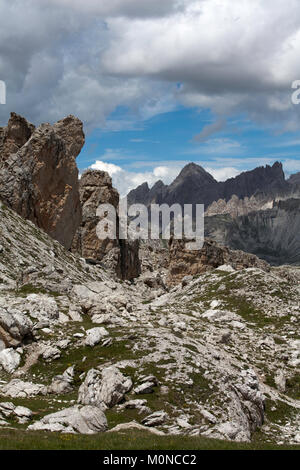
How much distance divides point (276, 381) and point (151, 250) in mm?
153178

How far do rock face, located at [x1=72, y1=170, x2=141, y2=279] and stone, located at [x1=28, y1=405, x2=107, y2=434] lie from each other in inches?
3081

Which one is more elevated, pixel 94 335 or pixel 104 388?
pixel 94 335

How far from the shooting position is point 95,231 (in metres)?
111

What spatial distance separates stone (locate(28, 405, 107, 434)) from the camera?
71.7ft

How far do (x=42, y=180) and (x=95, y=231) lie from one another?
3171 centimetres

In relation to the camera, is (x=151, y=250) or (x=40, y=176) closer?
(x=40, y=176)

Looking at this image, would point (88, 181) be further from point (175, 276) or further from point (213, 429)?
point (213, 429)

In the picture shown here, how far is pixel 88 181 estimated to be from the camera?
116m

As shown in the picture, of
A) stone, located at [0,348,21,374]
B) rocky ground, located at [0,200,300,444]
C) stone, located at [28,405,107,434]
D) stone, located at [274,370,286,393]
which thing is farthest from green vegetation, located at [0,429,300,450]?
stone, located at [274,370,286,393]

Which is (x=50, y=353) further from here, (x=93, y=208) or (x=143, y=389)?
(x=93, y=208)

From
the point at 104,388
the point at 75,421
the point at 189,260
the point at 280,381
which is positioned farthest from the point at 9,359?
the point at 189,260

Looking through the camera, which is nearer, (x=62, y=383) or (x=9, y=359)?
(x=62, y=383)

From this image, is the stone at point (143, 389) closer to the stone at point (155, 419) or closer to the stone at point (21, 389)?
the stone at point (155, 419)
